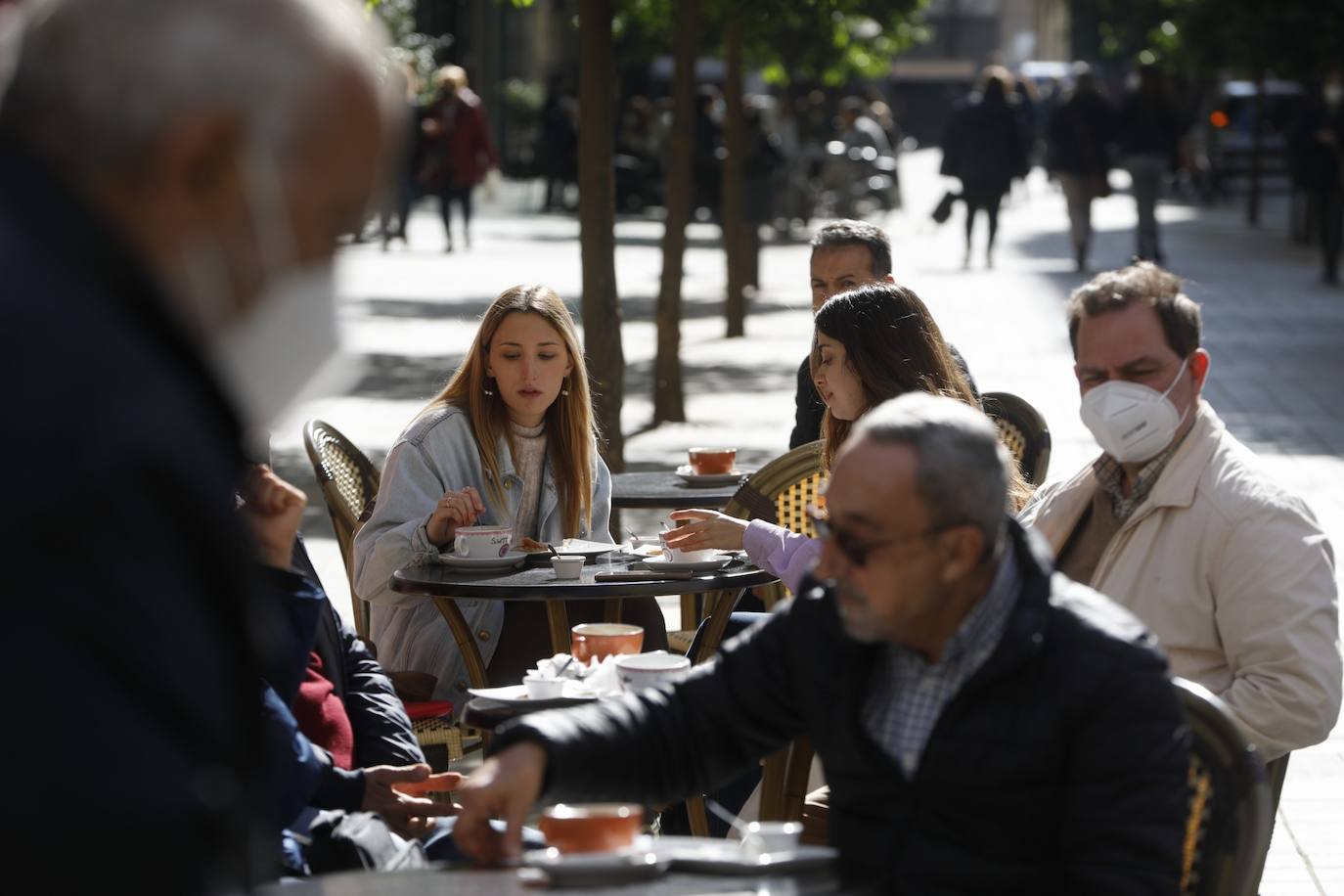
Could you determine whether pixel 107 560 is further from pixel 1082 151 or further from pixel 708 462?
pixel 1082 151

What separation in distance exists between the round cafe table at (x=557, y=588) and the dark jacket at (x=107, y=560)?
3.34m

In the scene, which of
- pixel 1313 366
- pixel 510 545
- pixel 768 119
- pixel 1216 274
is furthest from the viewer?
pixel 768 119

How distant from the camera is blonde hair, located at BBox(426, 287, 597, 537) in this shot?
18.4 feet

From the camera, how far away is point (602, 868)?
2492 millimetres

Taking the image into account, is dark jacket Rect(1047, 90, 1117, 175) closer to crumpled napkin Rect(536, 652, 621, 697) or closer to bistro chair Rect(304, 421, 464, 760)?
bistro chair Rect(304, 421, 464, 760)

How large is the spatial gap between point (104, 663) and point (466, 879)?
1.13m

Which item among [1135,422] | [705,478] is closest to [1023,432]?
[705,478]

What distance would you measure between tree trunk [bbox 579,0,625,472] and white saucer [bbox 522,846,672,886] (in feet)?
23.4

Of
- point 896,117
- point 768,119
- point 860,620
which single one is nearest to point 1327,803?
point 860,620

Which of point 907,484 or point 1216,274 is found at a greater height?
point 907,484

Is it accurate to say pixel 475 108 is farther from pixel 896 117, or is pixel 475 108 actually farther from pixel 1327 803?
pixel 896 117

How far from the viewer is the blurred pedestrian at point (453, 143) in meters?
25.8

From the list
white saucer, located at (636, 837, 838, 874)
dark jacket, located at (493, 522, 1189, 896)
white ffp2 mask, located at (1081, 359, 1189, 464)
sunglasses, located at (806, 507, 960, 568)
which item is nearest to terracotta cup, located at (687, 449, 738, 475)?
white ffp2 mask, located at (1081, 359, 1189, 464)

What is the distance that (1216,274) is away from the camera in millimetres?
22984
